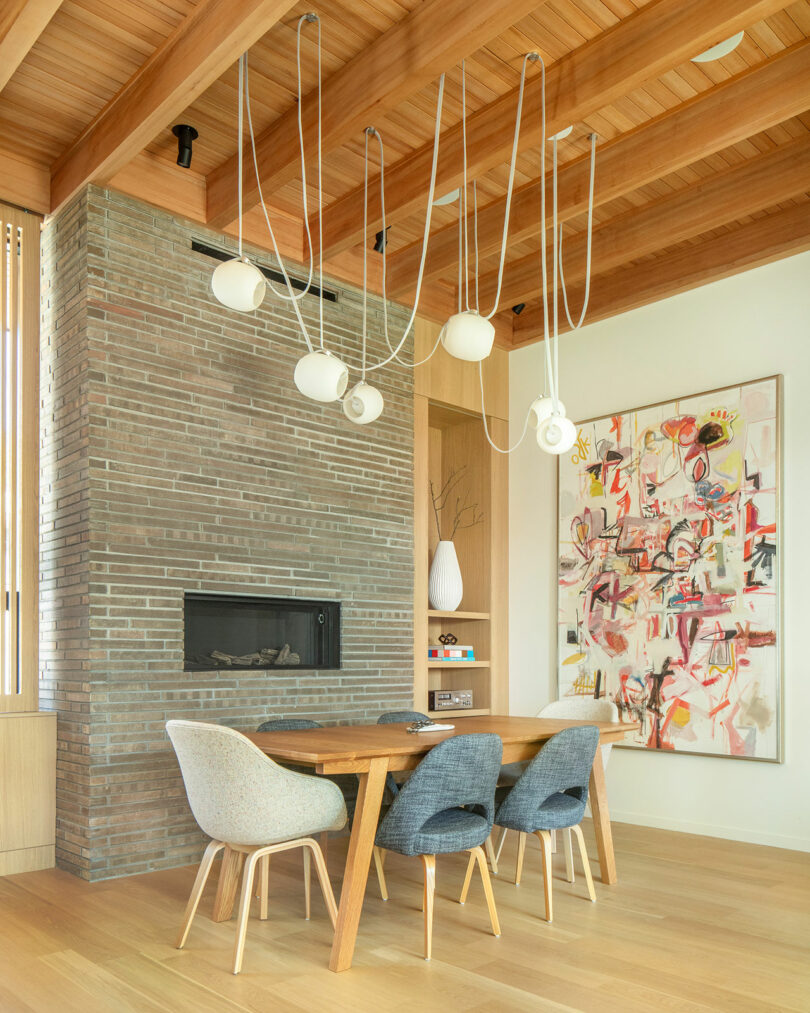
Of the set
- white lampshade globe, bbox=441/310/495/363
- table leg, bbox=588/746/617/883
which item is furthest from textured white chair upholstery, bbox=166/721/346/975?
white lampshade globe, bbox=441/310/495/363

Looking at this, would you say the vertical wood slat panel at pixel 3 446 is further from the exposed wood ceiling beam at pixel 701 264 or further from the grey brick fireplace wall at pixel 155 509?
the exposed wood ceiling beam at pixel 701 264

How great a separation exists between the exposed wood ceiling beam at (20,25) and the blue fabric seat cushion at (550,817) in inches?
134

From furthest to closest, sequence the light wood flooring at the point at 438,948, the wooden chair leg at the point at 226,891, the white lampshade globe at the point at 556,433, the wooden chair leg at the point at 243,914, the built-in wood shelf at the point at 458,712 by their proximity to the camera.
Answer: the built-in wood shelf at the point at 458,712 → the white lampshade globe at the point at 556,433 → the wooden chair leg at the point at 226,891 → the wooden chair leg at the point at 243,914 → the light wood flooring at the point at 438,948

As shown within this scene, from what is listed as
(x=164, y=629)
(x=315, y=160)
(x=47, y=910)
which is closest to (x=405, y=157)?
(x=315, y=160)

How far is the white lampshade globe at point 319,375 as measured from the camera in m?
3.44

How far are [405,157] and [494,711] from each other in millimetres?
3686

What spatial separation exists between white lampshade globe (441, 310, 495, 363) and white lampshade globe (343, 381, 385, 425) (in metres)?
0.55

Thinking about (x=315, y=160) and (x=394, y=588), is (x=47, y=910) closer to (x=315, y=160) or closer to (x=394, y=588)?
(x=394, y=588)

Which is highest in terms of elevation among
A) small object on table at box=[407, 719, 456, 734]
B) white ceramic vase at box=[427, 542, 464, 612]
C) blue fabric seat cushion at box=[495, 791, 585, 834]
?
white ceramic vase at box=[427, 542, 464, 612]

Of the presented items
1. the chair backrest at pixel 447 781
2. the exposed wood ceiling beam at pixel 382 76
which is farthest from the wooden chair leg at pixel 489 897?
the exposed wood ceiling beam at pixel 382 76

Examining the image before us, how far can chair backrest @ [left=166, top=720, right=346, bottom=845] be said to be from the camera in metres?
2.90

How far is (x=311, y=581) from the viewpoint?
16.8 feet

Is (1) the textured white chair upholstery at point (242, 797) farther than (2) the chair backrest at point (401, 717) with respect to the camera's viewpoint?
No

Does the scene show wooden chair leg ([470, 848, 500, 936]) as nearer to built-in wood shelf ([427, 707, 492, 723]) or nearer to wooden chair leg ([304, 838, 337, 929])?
wooden chair leg ([304, 838, 337, 929])
